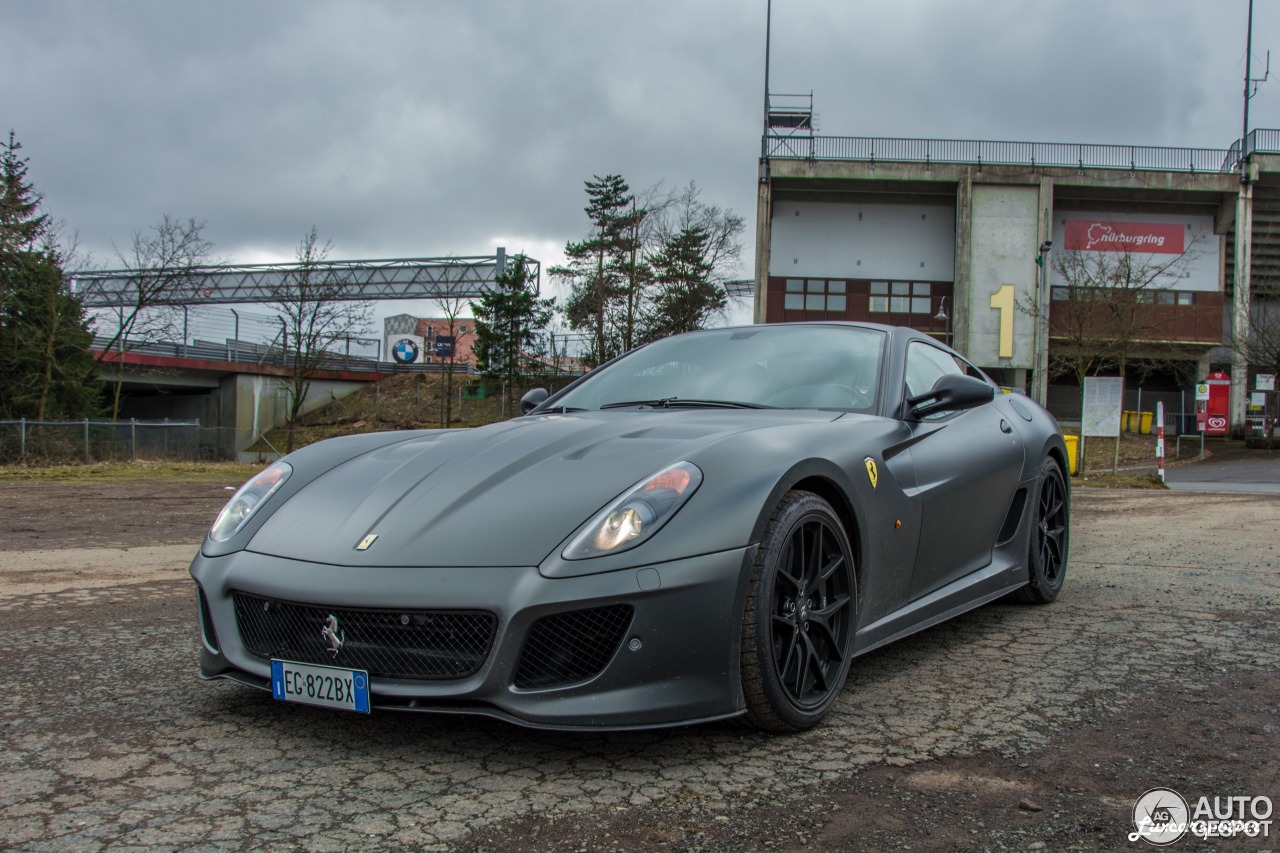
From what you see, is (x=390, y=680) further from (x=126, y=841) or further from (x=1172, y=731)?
(x=1172, y=731)

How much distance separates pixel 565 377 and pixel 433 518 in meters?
43.7

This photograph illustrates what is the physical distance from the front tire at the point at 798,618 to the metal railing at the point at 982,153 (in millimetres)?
38296

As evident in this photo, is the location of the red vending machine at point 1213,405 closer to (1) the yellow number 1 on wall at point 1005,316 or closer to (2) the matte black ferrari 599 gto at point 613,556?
(1) the yellow number 1 on wall at point 1005,316

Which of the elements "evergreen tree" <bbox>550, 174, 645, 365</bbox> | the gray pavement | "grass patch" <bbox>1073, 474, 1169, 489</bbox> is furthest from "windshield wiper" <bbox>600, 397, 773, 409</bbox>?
"evergreen tree" <bbox>550, 174, 645, 365</bbox>

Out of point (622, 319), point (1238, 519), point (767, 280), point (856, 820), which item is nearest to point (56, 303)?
point (622, 319)

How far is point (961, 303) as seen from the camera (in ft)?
131

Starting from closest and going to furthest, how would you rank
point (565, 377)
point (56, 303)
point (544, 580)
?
point (544, 580), point (56, 303), point (565, 377)

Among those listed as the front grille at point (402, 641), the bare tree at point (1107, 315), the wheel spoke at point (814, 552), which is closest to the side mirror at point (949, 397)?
the wheel spoke at point (814, 552)

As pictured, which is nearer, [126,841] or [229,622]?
[126,841]

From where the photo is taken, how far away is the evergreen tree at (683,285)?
137ft

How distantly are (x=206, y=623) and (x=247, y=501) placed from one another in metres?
0.44

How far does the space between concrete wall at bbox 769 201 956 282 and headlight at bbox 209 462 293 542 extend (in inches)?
1523

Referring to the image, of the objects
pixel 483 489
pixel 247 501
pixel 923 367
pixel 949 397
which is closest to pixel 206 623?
pixel 247 501

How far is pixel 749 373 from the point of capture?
160 inches
